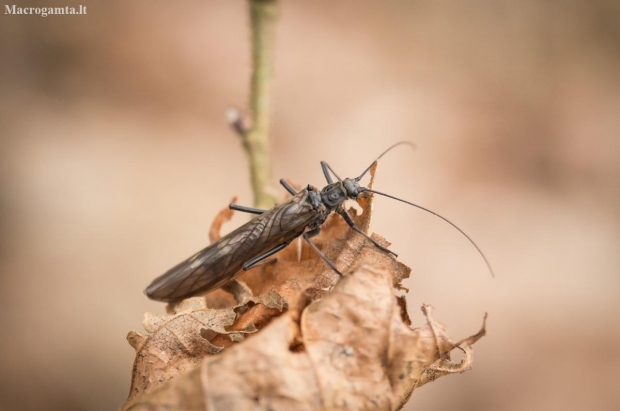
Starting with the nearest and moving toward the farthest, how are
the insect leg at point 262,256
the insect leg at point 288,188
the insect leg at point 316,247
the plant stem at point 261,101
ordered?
the insect leg at point 316,247, the plant stem at point 261,101, the insect leg at point 262,256, the insect leg at point 288,188

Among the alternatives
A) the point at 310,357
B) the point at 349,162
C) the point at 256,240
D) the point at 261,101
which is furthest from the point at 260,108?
the point at 349,162

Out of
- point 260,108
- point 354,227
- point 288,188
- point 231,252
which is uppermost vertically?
point 260,108

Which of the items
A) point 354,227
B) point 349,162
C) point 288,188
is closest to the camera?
point 354,227

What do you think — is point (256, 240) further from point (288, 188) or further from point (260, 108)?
point (260, 108)

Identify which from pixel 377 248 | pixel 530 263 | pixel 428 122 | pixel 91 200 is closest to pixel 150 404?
pixel 377 248

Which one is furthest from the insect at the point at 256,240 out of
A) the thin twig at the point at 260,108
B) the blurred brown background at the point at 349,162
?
the blurred brown background at the point at 349,162

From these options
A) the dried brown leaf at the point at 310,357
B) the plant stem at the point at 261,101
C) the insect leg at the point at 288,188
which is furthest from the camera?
the insect leg at the point at 288,188

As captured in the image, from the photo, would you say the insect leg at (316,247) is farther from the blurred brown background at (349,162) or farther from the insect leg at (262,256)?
the blurred brown background at (349,162)

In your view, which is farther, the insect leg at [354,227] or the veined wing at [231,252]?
the veined wing at [231,252]
